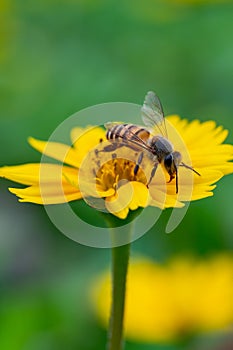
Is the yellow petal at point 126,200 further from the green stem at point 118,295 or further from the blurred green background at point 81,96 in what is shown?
the blurred green background at point 81,96

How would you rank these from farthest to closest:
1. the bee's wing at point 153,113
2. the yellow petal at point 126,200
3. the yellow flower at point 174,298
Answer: the yellow flower at point 174,298, the bee's wing at point 153,113, the yellow petal at point 126,200

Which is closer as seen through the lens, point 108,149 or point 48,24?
point 108,149

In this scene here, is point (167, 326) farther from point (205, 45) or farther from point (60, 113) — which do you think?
point (205, 45)

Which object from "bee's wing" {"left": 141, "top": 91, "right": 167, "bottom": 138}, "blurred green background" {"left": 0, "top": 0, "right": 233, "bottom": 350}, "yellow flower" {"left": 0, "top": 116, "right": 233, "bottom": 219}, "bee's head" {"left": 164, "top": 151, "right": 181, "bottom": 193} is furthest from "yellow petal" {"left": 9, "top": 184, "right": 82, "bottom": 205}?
"blurred green background" {"left": 0, "top": 0, "right": 233, "bottom": 350}

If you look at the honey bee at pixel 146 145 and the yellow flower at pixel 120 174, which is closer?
the yellow flower at pixel 120 174

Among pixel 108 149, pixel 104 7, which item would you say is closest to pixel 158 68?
pixel 104 7

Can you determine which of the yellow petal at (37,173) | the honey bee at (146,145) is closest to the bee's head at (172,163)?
the honey bee at (146,145)

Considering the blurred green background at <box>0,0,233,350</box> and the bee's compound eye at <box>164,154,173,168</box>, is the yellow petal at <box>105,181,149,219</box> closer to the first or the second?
the bee's compound eye at <box>164,154,173,168</box>
